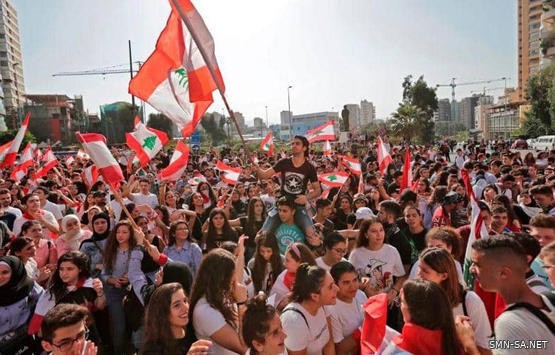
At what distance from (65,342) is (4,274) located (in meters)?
1.50

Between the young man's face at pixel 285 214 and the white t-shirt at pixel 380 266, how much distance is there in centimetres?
134

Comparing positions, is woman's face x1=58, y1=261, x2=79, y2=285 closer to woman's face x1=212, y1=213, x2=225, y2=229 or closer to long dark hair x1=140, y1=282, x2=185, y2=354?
long dark hair x1=140, y1=282, x2=185, y2=354

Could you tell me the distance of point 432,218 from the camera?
22.2 feet

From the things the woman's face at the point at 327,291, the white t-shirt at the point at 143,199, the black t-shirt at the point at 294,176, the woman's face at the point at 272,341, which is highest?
the black t-shirt at the point at 294,176

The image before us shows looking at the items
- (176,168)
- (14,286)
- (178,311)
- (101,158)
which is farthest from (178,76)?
(178,311)

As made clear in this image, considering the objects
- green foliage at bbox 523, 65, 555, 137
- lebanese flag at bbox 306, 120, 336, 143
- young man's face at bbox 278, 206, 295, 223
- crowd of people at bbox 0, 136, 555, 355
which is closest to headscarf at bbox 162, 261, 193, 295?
crowd of people at bbox 0, 136, 555, 355

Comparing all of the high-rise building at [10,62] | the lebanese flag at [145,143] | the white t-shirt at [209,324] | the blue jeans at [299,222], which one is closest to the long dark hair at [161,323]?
the white t-shirt at [209,324]

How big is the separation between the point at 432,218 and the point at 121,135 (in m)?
75.9

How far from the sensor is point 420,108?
5044cm

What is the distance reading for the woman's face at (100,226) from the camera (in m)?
5.55

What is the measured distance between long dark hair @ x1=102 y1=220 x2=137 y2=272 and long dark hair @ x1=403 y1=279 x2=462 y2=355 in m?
3.56

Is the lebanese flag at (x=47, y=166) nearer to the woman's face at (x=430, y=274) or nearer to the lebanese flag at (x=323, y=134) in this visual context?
the lebanese flag at (x=323, y=134)

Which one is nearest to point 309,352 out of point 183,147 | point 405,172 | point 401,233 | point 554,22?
point 401,233

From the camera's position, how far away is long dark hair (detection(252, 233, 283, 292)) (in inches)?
190
